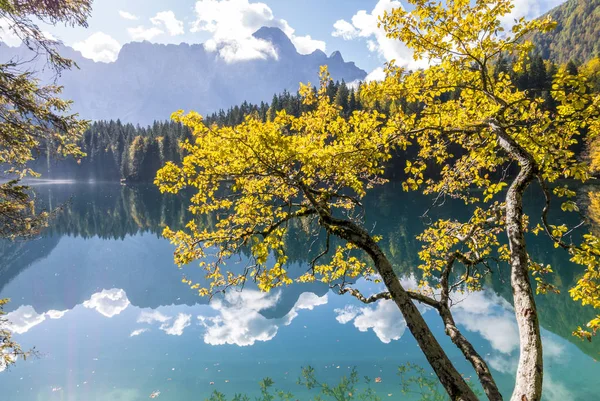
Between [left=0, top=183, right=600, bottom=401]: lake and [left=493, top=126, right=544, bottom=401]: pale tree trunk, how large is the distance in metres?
7.55

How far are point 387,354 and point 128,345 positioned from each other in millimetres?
11121

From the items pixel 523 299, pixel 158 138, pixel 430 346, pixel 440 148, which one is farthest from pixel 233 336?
pixel 158 138

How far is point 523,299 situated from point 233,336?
571 inches

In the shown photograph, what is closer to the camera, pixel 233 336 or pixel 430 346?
pixel 430 346

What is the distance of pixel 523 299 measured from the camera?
11.6 feet

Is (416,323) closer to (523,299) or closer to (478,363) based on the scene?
(478,363)

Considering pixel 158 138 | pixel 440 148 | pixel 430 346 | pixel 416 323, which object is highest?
pixel 158 138

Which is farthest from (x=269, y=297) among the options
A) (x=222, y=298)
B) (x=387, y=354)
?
(x=387, y=354)

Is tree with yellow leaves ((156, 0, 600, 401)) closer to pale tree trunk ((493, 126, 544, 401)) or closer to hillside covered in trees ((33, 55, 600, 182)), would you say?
pale tree trunk ((493, 126, 544, 401))

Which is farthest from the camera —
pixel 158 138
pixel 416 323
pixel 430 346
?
pixel 158 138

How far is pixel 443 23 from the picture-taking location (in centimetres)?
466

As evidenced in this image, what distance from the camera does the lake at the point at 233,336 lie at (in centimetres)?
1185

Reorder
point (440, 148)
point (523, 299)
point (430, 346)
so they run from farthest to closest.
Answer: point (440, 148) → point (430, 346) → point (523, 299)

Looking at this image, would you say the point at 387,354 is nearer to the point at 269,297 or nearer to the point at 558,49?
the point at 269,297
